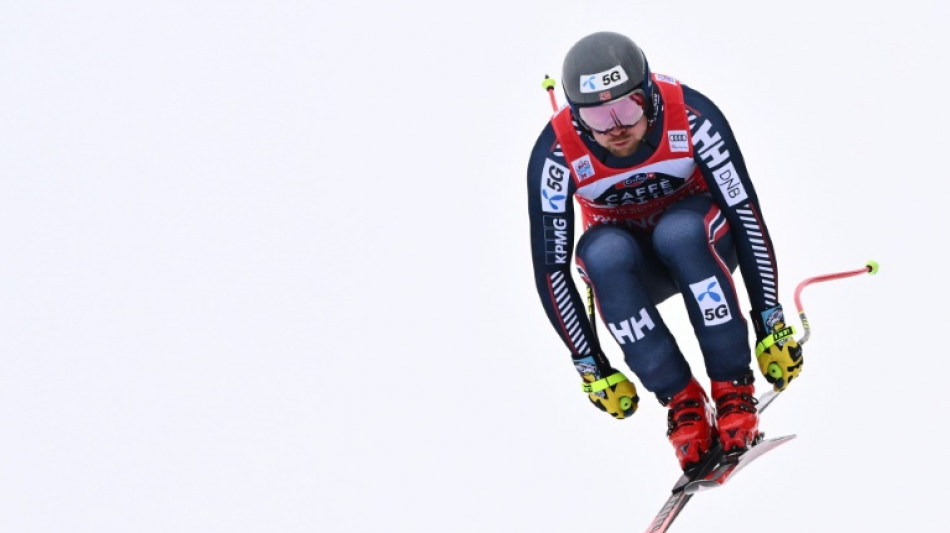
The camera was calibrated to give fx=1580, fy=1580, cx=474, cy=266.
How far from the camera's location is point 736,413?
236 inches

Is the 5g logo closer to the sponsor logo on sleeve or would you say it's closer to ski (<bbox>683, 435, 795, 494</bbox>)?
the sponsor logo on sleeve

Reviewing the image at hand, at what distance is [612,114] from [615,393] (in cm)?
117

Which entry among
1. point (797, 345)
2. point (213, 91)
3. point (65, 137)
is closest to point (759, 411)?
point (797, 345)

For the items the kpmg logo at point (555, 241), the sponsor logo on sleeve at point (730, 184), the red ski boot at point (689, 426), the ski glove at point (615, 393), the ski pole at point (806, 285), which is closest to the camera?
the sponsor logo on sleeve at point (730, 184)

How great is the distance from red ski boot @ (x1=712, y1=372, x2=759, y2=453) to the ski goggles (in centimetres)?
109

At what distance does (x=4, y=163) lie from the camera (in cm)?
1153

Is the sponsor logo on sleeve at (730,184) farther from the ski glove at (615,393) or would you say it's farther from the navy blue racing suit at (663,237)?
A: the ski glove at (615,393)

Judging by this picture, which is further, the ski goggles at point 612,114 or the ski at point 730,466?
the ski at point 730,466

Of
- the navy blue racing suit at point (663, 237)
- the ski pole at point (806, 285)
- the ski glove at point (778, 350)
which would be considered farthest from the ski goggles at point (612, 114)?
the ski pole at point (806, 285)

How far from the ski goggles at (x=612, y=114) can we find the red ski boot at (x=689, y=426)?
3.52ft

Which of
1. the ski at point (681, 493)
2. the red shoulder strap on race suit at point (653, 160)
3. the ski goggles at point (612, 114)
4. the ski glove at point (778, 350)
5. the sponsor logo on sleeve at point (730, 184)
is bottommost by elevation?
the ski at point (681, 493)

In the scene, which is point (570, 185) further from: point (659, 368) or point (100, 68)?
point (100, 68)

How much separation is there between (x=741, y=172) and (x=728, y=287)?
43 cm

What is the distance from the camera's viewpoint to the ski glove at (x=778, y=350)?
6051 mm
